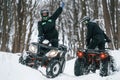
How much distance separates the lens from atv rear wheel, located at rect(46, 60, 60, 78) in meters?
10.6

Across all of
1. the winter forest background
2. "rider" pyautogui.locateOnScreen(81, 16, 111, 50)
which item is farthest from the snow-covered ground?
the winter forest background

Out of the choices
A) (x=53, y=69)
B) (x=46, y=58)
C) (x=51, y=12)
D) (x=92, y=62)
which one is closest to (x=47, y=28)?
(x=46, y=58)

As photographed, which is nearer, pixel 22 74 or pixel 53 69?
pixel 22 74

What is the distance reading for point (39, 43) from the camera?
37.7 feet

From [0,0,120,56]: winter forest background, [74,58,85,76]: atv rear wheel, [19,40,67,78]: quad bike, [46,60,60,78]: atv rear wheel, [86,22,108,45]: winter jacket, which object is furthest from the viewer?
[0,0,120,56]: winter forest background

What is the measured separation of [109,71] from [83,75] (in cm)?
97

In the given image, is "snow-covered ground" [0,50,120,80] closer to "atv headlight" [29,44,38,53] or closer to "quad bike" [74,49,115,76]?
"quad bike" [74,49,115,76]

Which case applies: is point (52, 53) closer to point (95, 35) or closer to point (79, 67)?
point (79, 67)

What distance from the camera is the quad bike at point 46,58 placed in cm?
1080

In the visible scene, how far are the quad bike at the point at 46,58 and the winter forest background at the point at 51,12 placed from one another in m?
9.60

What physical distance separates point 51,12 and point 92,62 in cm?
2889

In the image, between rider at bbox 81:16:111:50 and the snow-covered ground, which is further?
rider at bbox 81:16:111:50

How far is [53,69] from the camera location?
10.7m

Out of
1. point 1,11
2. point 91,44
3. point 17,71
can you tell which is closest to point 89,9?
point 1,11
